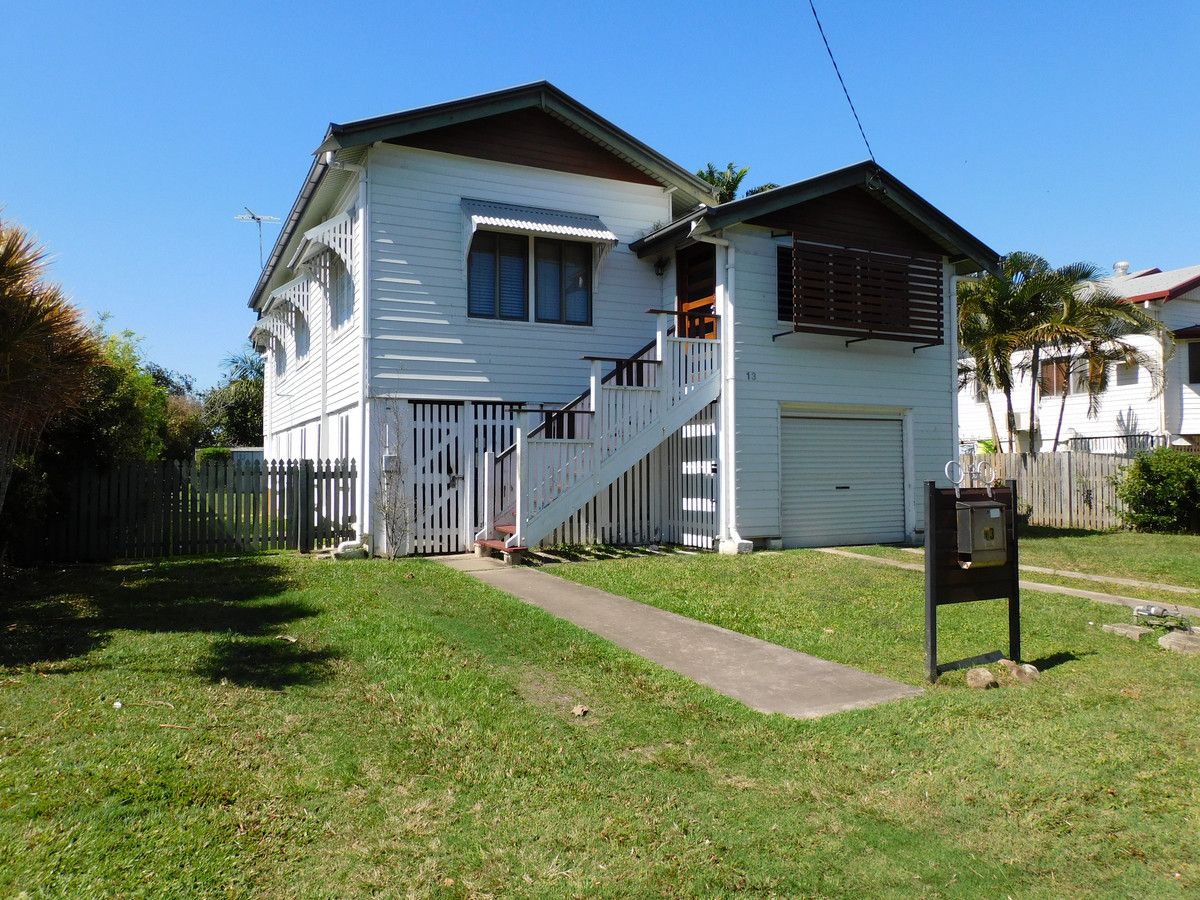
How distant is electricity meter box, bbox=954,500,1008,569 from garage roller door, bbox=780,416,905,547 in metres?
8.24

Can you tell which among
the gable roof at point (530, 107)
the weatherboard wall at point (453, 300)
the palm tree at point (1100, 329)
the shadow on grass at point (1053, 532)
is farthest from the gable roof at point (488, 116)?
the palm tree at point (1100, 329)

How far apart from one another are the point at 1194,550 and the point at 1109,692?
1080 centimetres

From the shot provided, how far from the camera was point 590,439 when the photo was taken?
12.8m

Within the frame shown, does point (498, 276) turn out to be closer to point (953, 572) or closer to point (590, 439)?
point (590, 439)

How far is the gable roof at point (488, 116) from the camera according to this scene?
42.1 ft

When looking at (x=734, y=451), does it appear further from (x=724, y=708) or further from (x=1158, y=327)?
(x=1158, y=327)

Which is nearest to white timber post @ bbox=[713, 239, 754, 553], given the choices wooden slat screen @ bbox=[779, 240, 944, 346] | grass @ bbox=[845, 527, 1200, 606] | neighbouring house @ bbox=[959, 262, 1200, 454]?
wooden slat screen @ bbox=[779, 240, 944, 346]

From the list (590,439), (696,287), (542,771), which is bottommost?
(542,771)

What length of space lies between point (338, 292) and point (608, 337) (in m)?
5.13

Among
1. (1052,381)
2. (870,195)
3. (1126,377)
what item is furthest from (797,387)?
(1052,381)

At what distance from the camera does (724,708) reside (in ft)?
17.6

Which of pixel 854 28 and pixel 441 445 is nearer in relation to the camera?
pixel 854 28

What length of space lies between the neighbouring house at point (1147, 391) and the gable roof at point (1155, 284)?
2cm

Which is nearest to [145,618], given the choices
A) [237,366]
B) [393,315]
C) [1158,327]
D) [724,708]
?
[724,708]
